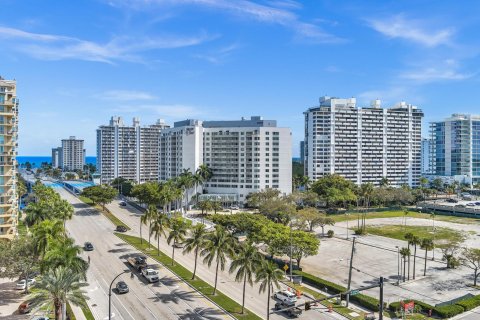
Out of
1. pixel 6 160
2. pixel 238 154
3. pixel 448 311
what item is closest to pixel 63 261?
pixel 6 160

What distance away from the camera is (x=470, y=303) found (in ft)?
182

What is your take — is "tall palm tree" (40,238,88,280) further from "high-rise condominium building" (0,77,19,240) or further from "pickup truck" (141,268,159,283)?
"high-rise condominium building" (0,77,19,240)

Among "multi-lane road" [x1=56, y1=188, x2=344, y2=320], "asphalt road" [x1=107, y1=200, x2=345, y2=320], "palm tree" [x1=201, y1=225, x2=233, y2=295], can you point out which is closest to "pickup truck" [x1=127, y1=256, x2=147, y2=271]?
"multi-lane road" [x1=56, y1=188, x2=344, y2=320]

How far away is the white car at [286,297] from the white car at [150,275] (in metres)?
19.2

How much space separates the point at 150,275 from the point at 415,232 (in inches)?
3084

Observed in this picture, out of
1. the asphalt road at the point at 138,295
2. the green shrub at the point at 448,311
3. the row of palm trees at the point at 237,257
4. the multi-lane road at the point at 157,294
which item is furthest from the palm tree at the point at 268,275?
the green shrub at the point at 448,311

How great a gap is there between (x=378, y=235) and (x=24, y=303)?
3355 inches

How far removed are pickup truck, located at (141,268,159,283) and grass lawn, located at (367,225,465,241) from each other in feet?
218

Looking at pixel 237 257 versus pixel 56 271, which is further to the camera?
pixel 237 257

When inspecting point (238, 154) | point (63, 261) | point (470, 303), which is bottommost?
point (470, 303)

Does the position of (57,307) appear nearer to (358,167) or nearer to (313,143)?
(313,143)

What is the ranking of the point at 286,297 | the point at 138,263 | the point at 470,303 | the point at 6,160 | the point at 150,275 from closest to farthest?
the point at 286,297
the point at 470,303
the point at 150,275
the point at 138,263
the point at 6,160

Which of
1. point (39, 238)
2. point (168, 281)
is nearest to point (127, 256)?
point (168, 281)

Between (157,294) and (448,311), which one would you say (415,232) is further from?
(157,294)
